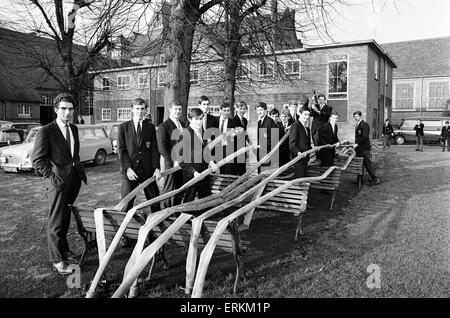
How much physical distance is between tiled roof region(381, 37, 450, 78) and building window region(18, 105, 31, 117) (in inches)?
1691

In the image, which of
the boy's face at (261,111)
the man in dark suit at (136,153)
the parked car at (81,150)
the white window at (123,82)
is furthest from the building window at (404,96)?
the man in dark suit at (136,153)

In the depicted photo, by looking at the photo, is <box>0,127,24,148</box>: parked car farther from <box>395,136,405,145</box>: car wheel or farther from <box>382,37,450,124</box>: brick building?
<box>382,37,450,124</box>: brick building

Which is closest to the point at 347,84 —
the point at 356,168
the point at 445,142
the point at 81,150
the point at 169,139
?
the point at 445,142

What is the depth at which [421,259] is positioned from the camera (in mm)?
4746

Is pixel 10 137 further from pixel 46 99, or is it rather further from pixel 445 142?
pixel 46 99

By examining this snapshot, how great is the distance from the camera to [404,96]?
151ft

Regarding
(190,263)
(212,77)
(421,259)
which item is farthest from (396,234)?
(212,77)

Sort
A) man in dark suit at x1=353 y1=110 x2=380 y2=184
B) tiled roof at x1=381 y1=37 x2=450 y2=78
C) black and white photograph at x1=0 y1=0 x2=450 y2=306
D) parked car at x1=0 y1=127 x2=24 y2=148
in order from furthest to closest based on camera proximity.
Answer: tiled roof at x1=381 y1=37 x2=450 y2=78 < parked car at x1=0 y1=127 x2=24 y2=148 < man in dark suit at x1=353 y1=110 x2=380 y2=184 < black and white photograph at x1=0 y1=0 x2=450 y2=306

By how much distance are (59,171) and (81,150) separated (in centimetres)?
1018

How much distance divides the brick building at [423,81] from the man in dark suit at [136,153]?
145ft

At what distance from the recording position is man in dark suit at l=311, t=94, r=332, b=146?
31.4 feet

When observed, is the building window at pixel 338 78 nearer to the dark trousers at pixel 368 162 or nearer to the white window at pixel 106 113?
the dark trousers at pixel 368 162

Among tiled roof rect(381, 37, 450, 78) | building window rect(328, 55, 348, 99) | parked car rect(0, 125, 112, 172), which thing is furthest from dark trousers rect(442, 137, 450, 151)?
tiled roof rect(381, 37, 450, 78)
